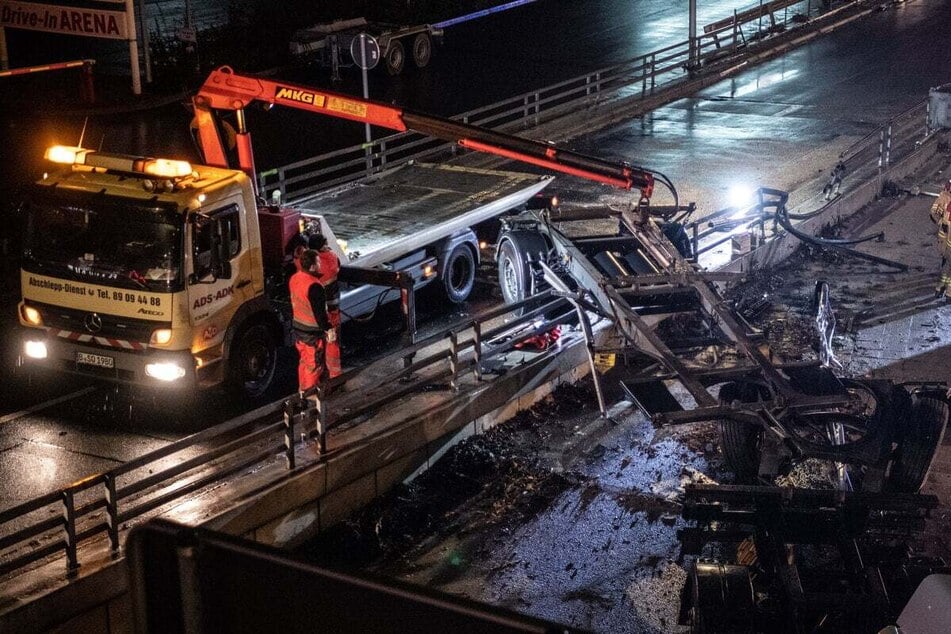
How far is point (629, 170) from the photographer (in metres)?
12.2

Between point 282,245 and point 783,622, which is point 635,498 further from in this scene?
point 282,245

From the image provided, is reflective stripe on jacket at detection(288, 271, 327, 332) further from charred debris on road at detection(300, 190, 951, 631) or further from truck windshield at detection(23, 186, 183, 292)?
charred debris on road at detection(300, 190, 951, 631)

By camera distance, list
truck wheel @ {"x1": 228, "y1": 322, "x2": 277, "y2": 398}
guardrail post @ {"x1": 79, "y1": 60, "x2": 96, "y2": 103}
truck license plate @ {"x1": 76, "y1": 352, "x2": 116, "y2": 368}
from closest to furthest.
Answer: truck license plate @ {"x1": 76, "y1": 352, "x2": 116, "y2": 368} < truck wheel @ {"x1": 228, "y1": 322, "x2": 277, "y2": 398} < guardrail post @ {"x1": 79, "y1": 60, "x2": 96, "y2": 103}

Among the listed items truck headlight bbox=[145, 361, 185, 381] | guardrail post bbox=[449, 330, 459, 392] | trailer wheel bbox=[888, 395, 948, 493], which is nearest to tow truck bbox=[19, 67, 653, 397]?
truck headlight bbox=[145, 361, 185, 381]

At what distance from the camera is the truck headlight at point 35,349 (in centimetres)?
1108

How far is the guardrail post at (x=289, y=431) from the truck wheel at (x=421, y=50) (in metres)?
22.7

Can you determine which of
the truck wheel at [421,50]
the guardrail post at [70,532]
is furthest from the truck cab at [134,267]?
the truck wheel at [421,50]

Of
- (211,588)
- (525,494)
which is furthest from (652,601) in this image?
(211,588)

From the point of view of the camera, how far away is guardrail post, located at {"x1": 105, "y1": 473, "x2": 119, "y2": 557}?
26.4 feet

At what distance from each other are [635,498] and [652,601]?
1671 mm

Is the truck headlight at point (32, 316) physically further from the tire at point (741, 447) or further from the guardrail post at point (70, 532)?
Result: the tire at point (741, 447)

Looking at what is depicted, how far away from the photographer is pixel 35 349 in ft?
36.5

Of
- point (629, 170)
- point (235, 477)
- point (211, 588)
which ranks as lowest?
point (235, 477)

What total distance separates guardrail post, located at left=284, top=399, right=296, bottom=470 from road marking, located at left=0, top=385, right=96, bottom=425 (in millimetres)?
3122
